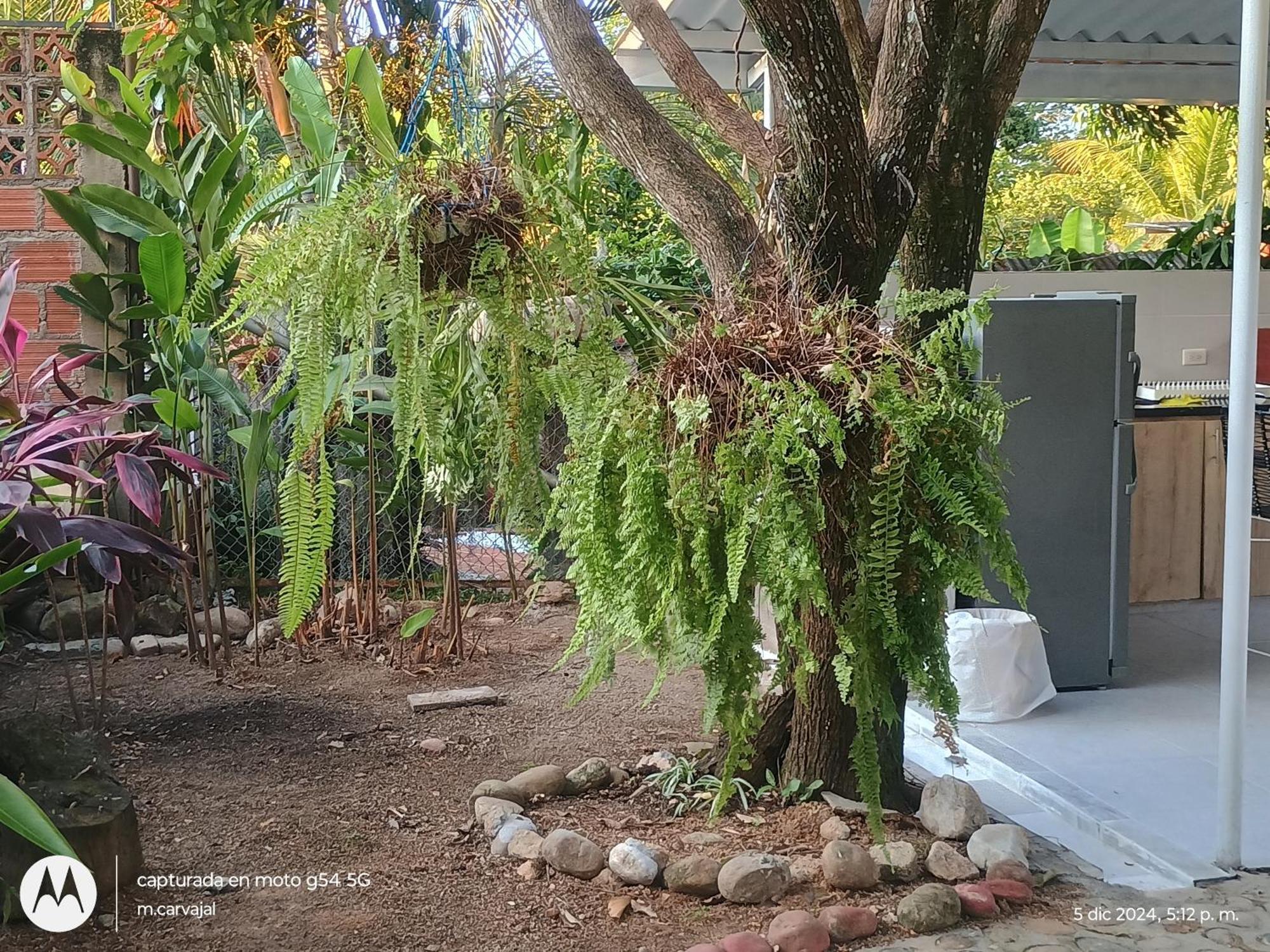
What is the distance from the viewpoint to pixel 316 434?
207cm

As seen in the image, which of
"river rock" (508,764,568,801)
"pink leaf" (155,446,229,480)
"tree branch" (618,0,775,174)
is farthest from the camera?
"tree branch" (618,0,775,174)

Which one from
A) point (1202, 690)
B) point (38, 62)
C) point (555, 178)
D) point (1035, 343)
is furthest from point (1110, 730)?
point (38, 62)

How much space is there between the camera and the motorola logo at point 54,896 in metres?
2.38

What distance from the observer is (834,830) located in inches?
112

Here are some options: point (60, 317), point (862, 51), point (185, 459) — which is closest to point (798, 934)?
point (185, 459)

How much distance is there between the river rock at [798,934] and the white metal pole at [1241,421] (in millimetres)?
1093

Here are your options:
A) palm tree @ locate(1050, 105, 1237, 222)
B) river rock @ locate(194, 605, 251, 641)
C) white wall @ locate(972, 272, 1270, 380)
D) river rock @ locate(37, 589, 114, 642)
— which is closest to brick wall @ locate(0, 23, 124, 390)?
river rock @ locate(37, 589, 114, 642)

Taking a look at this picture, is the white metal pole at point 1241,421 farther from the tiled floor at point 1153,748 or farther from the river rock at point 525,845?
the river rock at point 525,845

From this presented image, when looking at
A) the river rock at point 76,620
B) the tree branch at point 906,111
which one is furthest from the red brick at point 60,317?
the tree branch at point 906,111

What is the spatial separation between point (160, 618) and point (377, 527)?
1008mm

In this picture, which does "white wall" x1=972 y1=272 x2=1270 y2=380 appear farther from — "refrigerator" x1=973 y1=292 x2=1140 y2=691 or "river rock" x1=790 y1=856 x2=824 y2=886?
"river rock" x1=790 y1=856 x2=824 y2=886

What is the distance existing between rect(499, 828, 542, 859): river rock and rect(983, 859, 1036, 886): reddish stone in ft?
3.36

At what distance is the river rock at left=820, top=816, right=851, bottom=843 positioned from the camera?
2818mm

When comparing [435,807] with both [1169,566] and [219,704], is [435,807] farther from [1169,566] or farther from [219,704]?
[1169,566]
